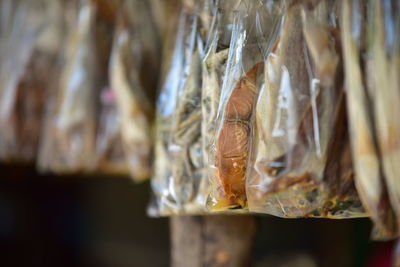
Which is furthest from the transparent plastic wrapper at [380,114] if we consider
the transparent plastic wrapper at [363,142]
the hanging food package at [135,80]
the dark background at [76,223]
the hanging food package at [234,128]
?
the dark background at [76,223]

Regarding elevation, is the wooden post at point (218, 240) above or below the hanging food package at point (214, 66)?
below

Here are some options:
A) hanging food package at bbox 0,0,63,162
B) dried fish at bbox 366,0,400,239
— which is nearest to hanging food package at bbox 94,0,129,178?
hanging food package at bbox 0,0,63,162

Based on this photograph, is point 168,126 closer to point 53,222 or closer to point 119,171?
point 119,171

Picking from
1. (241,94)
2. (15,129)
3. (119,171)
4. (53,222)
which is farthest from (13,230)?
(241,94)

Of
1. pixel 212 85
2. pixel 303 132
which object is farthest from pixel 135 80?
pixel 303 132

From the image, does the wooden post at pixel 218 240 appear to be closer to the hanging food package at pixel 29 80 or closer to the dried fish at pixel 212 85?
the dried fish at pixel 212 85

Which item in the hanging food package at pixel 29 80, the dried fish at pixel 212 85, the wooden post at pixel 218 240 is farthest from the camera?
the hanging food package at pixel 29 80

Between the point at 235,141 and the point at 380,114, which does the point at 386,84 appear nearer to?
the point at 380,114
